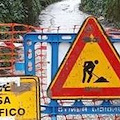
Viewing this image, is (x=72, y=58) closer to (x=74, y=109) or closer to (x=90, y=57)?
(x=90, y=57)

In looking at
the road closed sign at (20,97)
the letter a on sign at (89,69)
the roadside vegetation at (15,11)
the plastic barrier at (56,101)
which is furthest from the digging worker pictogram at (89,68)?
the roadside vegetation at (15,11)

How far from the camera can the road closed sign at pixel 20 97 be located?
3430 mm

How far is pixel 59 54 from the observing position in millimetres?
4605

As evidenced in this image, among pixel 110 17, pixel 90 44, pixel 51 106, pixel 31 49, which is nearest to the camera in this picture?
pixel 90 44

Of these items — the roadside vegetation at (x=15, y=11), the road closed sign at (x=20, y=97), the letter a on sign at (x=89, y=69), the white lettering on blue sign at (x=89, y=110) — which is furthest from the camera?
the roadside vegetation at (x=15, y=11)

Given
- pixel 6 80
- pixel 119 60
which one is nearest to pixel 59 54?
pixel 119 60

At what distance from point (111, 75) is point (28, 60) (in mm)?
1027

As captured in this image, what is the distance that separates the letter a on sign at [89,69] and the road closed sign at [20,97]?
707 mm

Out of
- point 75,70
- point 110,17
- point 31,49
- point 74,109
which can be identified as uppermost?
point 110,17

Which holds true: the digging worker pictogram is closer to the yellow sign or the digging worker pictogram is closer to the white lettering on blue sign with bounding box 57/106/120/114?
the yellow sign

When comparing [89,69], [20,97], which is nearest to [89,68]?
[89,69]

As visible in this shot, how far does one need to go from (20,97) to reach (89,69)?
35.1 inches

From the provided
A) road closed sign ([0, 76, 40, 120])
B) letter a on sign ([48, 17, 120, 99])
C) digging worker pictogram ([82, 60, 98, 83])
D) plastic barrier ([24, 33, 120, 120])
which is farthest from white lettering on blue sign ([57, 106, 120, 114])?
road closed sign ([0, 76, 40, 120])

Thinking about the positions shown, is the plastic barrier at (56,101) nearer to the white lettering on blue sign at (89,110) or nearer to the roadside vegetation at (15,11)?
the white lettering on blue sign at (89,110)
